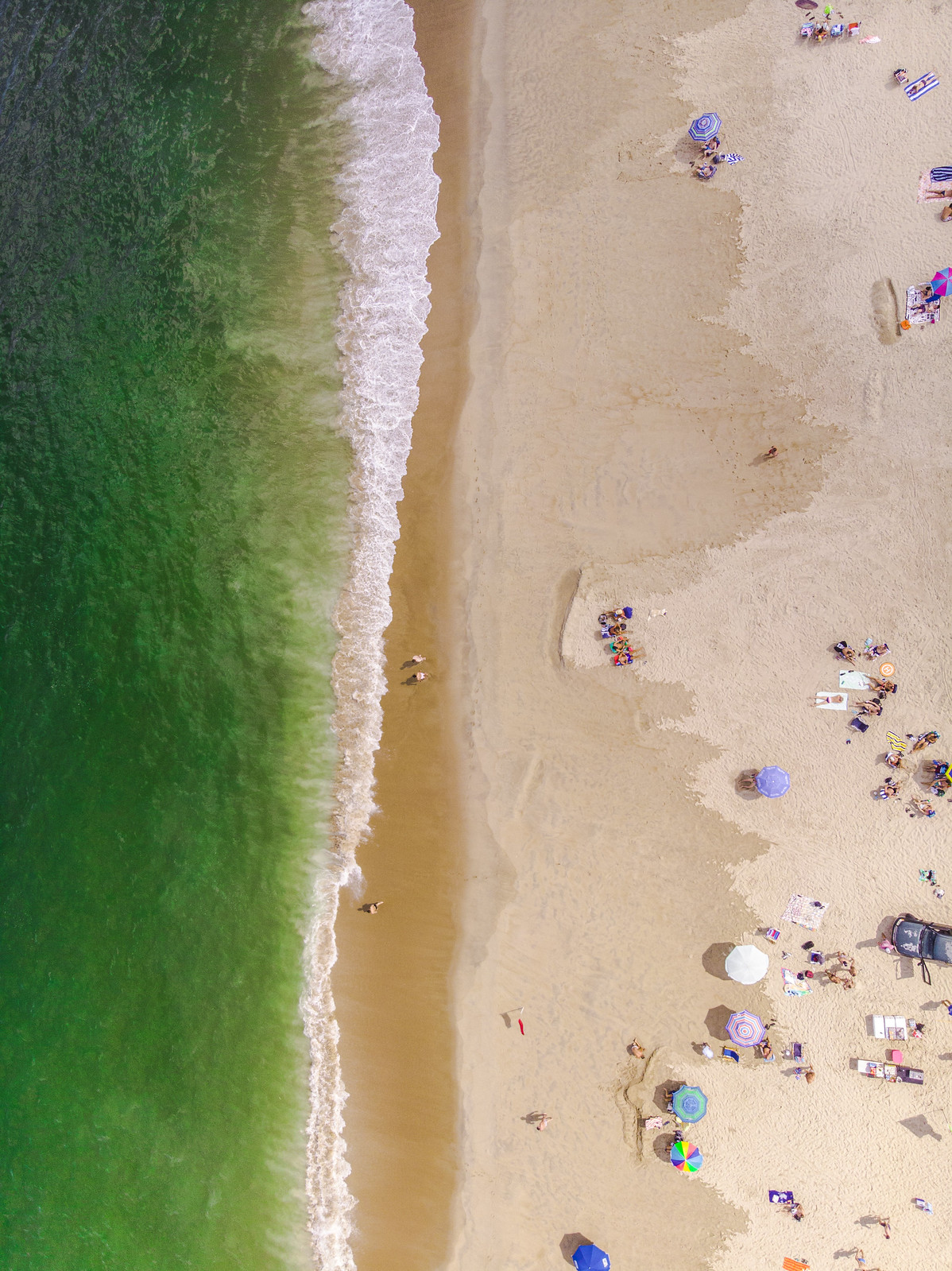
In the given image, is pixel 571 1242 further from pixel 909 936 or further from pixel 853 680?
pixel 853 680

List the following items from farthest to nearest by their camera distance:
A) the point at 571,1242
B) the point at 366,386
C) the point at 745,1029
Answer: the point at 366,386 → the point at 571,1242 → the point at 745,1029

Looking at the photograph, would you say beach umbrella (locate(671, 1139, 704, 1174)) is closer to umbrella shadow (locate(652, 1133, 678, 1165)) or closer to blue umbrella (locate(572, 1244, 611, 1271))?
umbrella shadow (locate(652, 1133, 678, 1165))

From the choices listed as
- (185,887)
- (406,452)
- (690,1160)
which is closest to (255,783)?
(185,887)

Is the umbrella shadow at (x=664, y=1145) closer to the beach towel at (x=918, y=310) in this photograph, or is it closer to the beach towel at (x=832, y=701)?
the beach towel at (x=832, y=701)

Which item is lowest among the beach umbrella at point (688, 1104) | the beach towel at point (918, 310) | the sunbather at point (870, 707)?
the beach umbrella at point (688, 1104)

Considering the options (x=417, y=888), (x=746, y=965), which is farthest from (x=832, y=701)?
(x=417, y=888)

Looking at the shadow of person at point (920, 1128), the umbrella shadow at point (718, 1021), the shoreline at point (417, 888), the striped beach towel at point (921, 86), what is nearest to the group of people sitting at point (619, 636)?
the shoreline at point (417, 888)

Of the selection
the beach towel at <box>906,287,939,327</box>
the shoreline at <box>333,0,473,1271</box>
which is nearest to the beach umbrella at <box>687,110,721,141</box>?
the shoreline at <box>333,0,473,1271</box>
